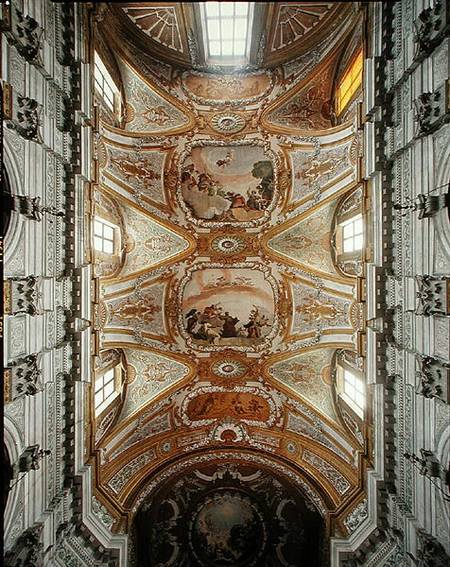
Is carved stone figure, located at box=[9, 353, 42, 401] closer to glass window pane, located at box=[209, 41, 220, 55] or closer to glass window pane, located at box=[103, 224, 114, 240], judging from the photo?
glass window pane, located at box=[103, 224, 114, 240]

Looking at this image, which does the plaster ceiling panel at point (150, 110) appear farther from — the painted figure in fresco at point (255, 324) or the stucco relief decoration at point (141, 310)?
the painted figure in fresco at point (255, 324)

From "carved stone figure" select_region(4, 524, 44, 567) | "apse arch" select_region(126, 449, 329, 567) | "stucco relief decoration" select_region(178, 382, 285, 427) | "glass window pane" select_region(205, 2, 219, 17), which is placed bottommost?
"apse arch" select_region(126, 449, 329, 567)

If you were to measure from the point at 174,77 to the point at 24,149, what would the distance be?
690 cm

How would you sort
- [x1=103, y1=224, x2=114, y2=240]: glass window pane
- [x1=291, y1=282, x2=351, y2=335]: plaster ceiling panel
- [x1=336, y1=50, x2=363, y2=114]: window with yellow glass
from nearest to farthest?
1. [x1=336, y1=50, x2=363, y2=114]: window with yellow glass
2. [x1=103, y1=224, x2=114, y2=240]: glass window pane
3. [x1=291, y1=282, x2=351, y2=335]: plaster ceiling panel

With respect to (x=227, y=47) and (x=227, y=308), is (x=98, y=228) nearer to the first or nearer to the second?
(x=227, y=308)

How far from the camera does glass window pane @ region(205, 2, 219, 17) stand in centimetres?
1357

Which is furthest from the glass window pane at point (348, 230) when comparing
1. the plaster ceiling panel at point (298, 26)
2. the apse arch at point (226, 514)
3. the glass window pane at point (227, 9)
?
the apse arch at point (226, 514)

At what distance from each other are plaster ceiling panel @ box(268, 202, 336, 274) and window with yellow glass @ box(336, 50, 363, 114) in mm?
3195

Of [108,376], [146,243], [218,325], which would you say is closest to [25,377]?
[108,376]

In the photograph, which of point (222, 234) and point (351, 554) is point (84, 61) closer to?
point (222, 234)

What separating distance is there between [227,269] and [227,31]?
7.51 meters

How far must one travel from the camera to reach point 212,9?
1372 cm

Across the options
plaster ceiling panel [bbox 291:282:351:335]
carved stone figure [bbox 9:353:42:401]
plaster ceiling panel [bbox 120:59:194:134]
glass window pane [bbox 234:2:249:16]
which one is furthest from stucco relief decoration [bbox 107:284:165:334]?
glass window pane [bbox 234:2:249:16]

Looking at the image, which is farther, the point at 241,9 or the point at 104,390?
the point at 104,390
